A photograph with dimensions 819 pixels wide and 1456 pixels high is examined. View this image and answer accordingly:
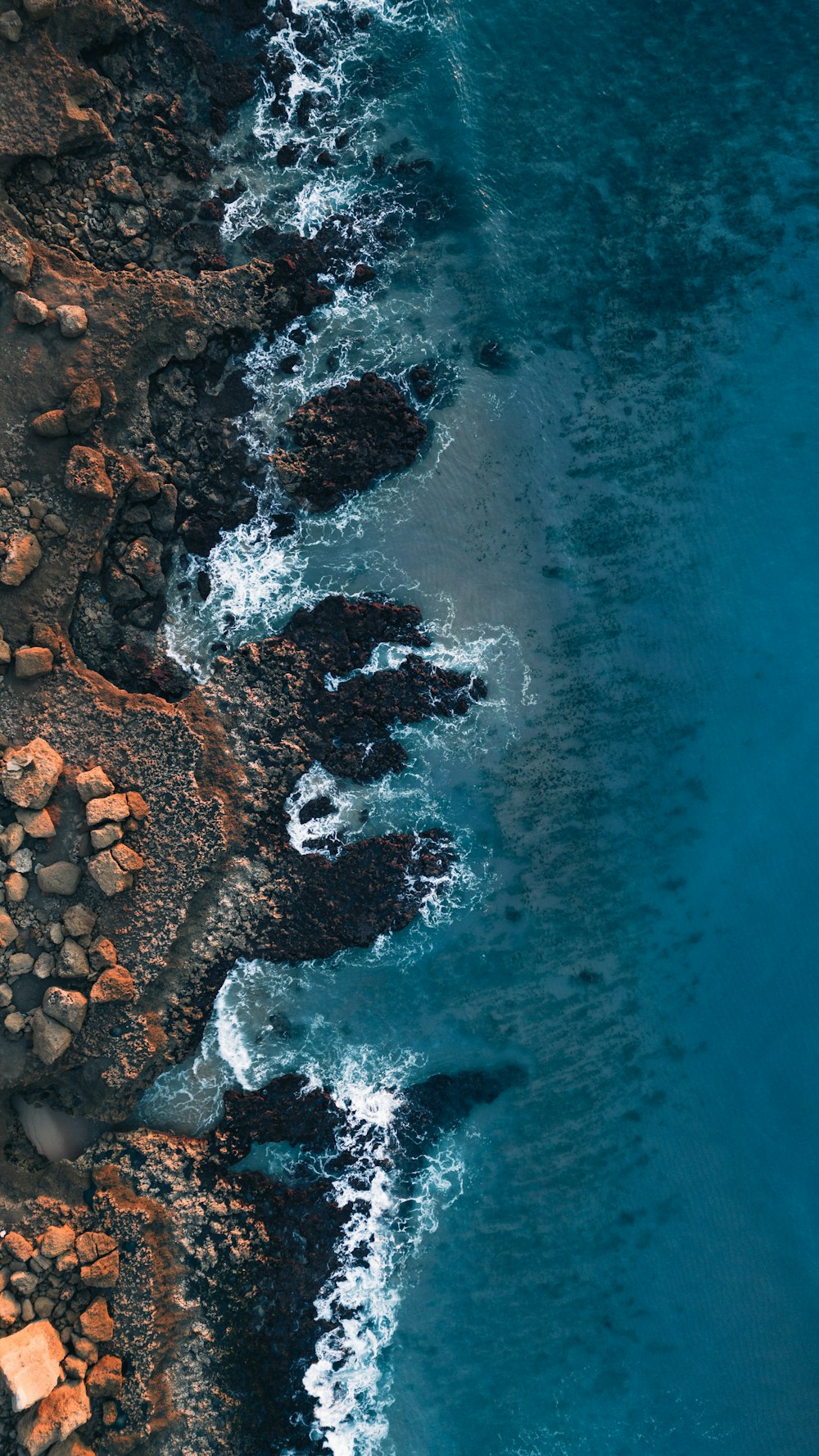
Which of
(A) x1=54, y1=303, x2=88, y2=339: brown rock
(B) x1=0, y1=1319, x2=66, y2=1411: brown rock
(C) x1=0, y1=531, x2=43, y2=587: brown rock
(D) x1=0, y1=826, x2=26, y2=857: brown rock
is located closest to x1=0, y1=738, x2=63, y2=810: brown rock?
(D) x1=0, y1=826, x2=26, y2=857: brown rock

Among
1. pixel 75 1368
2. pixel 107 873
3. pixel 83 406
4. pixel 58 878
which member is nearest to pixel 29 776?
pixel 58 878

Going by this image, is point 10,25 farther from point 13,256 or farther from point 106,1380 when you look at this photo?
point 106,1380

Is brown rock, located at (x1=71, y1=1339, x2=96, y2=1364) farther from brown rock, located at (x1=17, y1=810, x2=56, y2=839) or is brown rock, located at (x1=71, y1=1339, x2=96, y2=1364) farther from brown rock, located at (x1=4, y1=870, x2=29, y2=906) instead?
brown rock, located at (x1=17, y1=810, x2=56, y2=839)

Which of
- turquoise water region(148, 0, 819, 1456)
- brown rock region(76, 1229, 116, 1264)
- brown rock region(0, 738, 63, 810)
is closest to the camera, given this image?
brown rock region(0, 738, 63, 810)

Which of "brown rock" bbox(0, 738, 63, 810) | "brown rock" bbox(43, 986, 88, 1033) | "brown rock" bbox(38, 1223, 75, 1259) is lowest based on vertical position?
"brown rock" bbox(38, 1223, 75, 1259)

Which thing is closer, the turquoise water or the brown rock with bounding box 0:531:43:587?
the brown rock with bounding box 0:531:43:587

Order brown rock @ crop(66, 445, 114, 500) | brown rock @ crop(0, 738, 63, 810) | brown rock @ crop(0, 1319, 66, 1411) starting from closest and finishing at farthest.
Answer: brown rock @ crop(0, 1319, 66, 1411)
brown rock @ crop(0, 738, 63, 810)
brown rock @ crop(66, 445, 114, 500)

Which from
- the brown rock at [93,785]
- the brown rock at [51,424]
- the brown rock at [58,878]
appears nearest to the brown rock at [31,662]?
the brown rock at [93,785]

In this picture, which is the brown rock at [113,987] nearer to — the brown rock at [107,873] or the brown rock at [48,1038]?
the brown rock at [48,1038]
